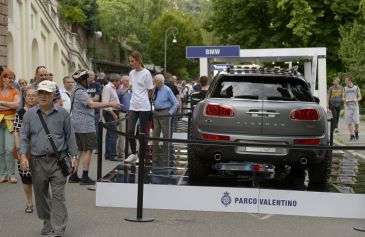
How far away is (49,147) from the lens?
735 centimetres

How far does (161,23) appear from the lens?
287 feet

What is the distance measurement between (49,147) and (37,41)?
1177 inches

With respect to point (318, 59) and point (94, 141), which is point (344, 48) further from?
point (94, 141)

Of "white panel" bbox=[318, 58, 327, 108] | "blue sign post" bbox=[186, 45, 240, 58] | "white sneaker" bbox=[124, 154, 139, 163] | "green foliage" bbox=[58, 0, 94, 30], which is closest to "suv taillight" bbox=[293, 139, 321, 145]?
"white sneaker" bbox=[124, 154, 139, 163]

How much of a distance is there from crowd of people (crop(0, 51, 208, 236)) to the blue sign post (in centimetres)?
521

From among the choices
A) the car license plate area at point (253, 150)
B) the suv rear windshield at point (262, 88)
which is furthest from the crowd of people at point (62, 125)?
the car license plate area at point (253, 150)

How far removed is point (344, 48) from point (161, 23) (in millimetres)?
55710

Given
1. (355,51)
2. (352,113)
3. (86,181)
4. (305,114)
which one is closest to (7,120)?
(86,181)

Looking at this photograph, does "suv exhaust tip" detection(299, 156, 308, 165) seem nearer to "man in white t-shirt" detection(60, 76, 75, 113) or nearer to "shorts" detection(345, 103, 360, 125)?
"man in white t-shirt" detection(60, 76, 75, 113)

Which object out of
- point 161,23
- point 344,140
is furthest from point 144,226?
point 161,23

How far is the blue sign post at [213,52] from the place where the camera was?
82.9ft

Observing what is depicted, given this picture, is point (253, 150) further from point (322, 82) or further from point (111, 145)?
point (322, 82)

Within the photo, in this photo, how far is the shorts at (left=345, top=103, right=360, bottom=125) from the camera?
20219mm

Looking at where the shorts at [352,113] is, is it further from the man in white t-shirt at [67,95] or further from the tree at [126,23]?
the tree at [126,23]
